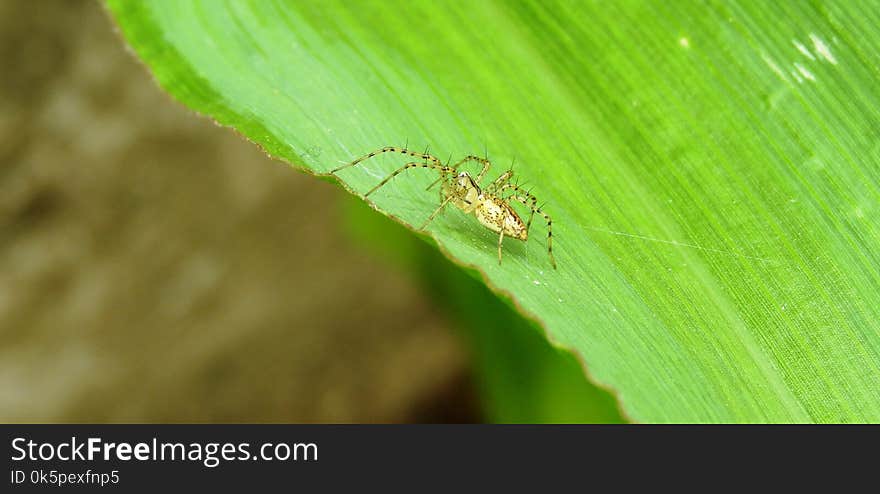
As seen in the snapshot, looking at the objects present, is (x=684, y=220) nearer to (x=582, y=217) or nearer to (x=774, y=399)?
(x=582, y=217)

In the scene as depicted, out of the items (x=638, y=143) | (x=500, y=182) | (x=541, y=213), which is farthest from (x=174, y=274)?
(x=638, y=143)

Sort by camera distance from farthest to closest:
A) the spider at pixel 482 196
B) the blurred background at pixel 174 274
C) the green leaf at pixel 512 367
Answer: the blurred background at pixel 174 274 → the green leaf at pixel 512 367 → the spider at pixel 482 196

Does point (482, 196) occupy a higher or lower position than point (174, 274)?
lower

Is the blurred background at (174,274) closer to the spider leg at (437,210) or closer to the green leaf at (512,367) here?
the green leaf at (512,367)

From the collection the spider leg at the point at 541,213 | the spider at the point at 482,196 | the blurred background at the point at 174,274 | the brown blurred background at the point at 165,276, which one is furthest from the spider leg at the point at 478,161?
the brown blurred background at the point at 165,276

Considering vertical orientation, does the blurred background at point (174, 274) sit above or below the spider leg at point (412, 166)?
above

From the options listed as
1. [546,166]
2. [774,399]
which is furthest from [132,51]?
[774,399]

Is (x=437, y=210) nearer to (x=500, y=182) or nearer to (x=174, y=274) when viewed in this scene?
Result: (x=500, y=182)
